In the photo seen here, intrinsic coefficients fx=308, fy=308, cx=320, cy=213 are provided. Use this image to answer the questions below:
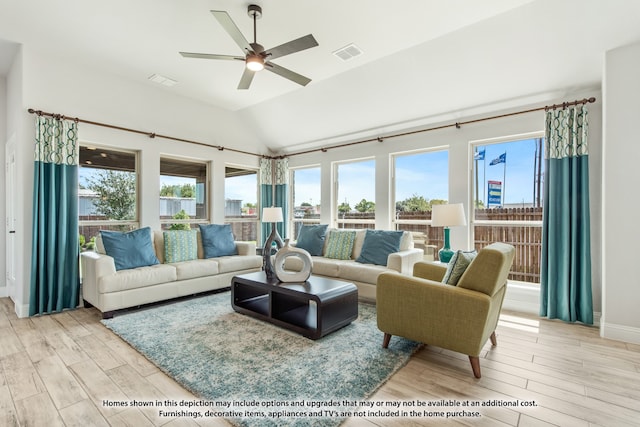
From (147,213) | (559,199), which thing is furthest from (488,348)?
(147,213)

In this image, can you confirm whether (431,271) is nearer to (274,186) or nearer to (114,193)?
(274,186)

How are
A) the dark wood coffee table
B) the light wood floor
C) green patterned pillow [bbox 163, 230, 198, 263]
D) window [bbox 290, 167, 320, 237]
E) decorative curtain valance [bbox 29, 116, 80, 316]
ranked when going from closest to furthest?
the light wood floor
the dark wood coffee table
decorative curtain valance [bbox 29, 116, 80, 316]
green patterned pillow [bbox 163, 230, 198, 263]
window [bbox 290, 167, 320, 237]

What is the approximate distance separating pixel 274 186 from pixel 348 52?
3402mm

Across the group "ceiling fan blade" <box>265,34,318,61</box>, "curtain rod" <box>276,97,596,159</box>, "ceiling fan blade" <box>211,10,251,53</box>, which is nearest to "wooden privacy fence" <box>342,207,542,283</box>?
"curtain rod" <box>276,97,596,159</box>

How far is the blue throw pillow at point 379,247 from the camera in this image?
13.4 feet

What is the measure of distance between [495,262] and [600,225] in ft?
6.98

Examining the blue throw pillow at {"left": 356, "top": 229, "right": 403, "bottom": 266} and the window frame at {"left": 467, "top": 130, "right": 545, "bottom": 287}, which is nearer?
the window frame at {"left": 467, "top": 130, "right": 545, "bottom": 287}

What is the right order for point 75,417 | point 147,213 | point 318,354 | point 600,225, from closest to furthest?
1. point 75,417
2. point 318,354
3. point 600,225
4. point 147,213

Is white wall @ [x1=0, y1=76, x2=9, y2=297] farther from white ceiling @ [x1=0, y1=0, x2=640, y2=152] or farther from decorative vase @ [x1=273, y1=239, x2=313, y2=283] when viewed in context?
decorative vase @ [x1=273, y1=239, x2=313, y2=283]

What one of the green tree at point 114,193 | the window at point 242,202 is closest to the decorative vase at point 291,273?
the green tree at point 114,193

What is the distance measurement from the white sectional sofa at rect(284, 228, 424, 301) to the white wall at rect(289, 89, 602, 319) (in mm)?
661

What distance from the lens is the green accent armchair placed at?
207 cm

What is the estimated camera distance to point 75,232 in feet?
12.2

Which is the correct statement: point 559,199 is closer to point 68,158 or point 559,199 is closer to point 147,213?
point 147,213
